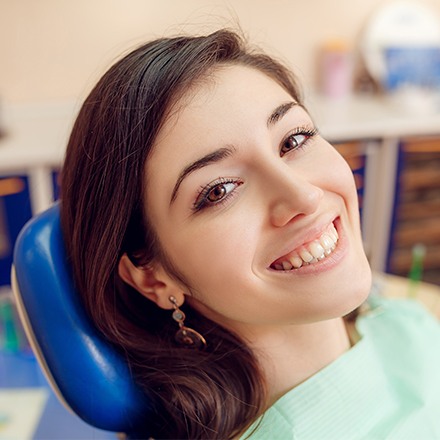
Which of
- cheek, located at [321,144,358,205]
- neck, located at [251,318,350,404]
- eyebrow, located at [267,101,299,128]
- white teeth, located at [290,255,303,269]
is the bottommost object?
neck, located at [251,318,350,404]

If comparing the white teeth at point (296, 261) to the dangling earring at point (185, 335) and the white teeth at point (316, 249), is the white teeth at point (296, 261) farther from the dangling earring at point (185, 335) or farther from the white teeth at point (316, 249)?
the dangling earring at point (185, 335)

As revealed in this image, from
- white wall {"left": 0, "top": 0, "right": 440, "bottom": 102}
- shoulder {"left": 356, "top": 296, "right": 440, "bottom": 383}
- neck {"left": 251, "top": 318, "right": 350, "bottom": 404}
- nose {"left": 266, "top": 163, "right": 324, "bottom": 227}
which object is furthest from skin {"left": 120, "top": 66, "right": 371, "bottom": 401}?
white wall {"left": 0, "top": 0, "right": 440, "bottom": 102}

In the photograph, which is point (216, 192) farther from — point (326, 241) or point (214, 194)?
point (326, 241)

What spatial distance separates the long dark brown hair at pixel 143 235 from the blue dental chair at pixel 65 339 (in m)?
0.02

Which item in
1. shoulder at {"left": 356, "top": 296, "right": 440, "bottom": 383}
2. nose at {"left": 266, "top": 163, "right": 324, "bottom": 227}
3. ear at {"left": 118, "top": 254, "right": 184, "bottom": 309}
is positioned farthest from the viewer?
shoulder at {"left": 356, "top": 296, "right": 440, "bottom": 383}

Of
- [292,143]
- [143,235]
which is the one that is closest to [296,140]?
[292,143]

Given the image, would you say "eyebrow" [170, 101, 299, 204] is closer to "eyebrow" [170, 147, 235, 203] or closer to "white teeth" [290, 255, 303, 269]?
"eyebrow" [170, 147, 235, 203]

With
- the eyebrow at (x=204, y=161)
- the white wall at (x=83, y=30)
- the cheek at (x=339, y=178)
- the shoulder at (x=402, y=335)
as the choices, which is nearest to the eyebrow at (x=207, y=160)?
the eyebrow at (x=204, y=161)

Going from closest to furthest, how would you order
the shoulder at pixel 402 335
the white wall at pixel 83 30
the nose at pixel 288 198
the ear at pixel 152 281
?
the nose at pixel 288 198
the ear at pixel 152 281
the shoulder at pixel 402 335
the white wall at pixel 83 30

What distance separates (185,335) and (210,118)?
0.36 meters

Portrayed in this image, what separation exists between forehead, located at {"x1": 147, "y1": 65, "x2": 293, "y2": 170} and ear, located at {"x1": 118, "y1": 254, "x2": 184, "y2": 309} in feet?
0.54

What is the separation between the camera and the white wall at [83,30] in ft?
7.57

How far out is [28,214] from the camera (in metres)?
2.10

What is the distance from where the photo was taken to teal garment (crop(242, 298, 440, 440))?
2.96 ft
